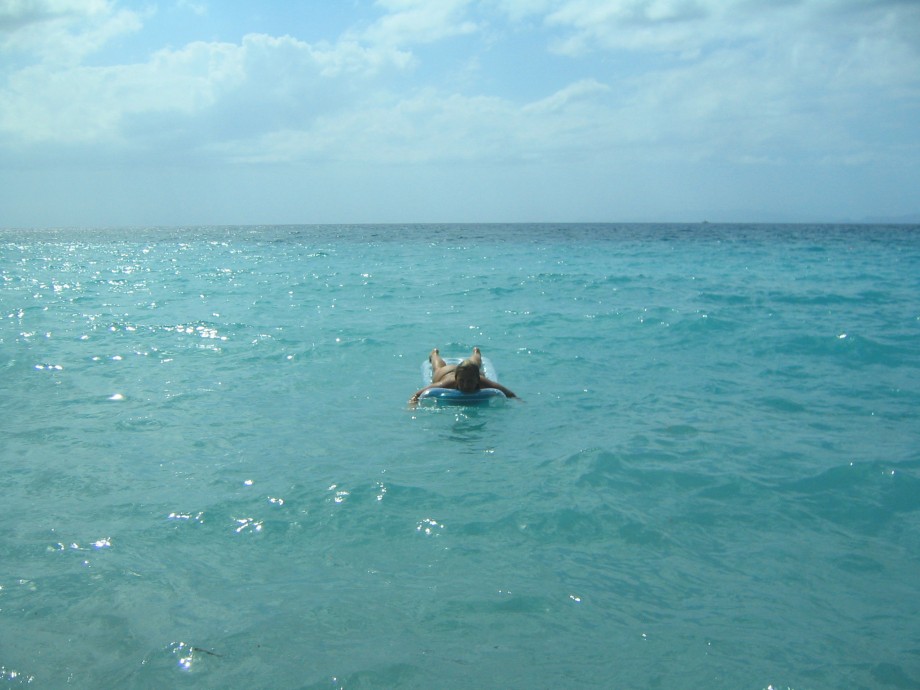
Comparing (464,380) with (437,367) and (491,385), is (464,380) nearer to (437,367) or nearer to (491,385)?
(491,385)

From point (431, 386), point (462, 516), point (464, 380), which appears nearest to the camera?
point (462, 516)

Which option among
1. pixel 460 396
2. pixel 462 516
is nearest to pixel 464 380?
pixel 460 396

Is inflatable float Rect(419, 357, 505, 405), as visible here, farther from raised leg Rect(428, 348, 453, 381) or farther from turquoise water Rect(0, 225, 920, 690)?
raised leg Rect(428, 348, 453, 381)

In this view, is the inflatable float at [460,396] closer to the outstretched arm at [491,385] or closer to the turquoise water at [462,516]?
the outstretched arm at [491,385]

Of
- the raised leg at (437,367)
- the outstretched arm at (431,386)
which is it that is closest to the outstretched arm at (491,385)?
the outstretched arm at (431,386)

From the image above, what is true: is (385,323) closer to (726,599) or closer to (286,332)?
(286,332)

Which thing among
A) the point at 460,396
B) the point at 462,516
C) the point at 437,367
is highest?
the point at 437,367

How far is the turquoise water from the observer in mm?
3715

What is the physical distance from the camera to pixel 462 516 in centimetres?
534

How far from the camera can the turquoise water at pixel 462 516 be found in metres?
3.71

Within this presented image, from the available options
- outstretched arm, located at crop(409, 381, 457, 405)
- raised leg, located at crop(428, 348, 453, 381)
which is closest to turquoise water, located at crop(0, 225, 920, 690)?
outstretched arm, located at crop(409, 381, 457, 405)

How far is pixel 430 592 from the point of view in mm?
4273

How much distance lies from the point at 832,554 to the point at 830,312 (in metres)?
12.6

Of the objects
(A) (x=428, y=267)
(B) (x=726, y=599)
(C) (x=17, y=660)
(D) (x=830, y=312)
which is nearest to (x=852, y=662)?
(B) (x=726, y=599)
